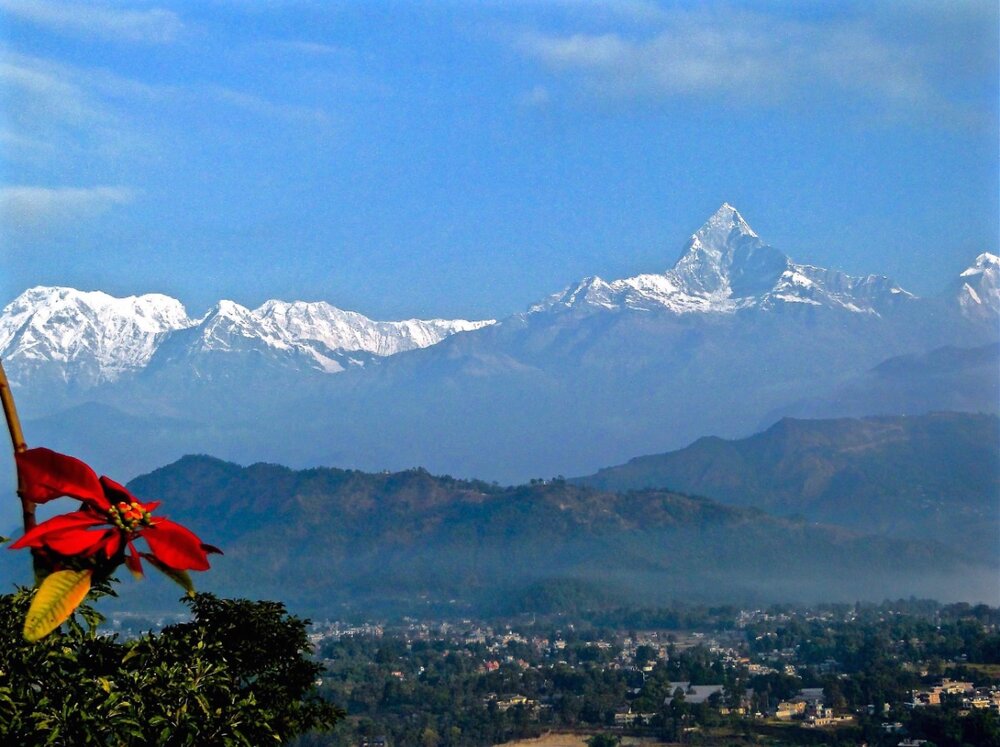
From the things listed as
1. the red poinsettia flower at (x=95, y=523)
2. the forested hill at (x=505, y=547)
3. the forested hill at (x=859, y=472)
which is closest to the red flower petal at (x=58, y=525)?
the red poinsettia flower at (x=95, y=523)

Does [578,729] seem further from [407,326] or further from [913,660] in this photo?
[407,326]

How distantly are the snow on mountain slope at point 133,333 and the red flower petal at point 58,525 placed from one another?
119014mm

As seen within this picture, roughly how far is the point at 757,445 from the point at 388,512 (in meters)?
27.5

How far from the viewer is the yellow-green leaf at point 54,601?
57.1 inches

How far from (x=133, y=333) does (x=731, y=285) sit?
55.0 meters

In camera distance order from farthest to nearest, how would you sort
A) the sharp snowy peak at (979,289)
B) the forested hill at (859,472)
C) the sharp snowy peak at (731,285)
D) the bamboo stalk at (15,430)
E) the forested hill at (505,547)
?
1. the sharp snowy peak at (731,285)
2. the sharp snowy peak at (979,289)
3. the forested hill at (859,472)
4. the forested hill at (505,547)
5. the bamboo stalk at (15,430)

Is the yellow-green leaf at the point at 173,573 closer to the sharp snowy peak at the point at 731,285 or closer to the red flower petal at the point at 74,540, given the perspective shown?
the red flower petal at the point at 74,540

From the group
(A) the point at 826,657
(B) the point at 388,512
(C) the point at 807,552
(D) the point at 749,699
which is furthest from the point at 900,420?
(D) the point at 749,699

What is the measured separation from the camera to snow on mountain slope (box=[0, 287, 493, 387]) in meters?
127

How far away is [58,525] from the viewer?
4.70ft

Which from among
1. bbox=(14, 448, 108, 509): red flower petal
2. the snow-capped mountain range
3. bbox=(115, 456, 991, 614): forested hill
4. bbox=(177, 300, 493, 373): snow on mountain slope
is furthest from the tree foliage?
bbox=(177, 300, 493, 373): snow on mountain slope

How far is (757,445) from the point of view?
93.2 metres

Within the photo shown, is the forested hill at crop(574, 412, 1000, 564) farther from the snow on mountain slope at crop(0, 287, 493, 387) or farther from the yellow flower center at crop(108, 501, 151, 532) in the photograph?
the yellow flower center at crop(108, 501, 151, 532)

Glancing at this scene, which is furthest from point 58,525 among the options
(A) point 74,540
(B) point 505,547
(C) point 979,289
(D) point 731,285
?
(D) point 731,285
